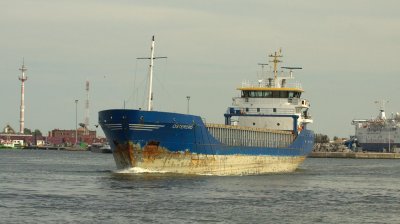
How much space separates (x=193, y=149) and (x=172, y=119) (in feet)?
9.10

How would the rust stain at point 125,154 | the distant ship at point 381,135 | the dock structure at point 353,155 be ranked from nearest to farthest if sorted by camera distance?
the rust stain at point 125,154 → the dock structure at point 353,155 → the distant ship at point 381,135

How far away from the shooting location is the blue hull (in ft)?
166

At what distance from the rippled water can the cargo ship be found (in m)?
1.51

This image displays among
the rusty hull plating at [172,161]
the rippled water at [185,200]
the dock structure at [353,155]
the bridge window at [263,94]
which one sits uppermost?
the bridge window at [263,94]

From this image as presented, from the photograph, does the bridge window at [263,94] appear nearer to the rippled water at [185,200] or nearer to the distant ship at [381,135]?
the rippled water at [185,200]

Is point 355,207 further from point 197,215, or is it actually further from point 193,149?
point 193,149

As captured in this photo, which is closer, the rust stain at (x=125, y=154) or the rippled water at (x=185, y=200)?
the rippled water at (x=185, y=200)

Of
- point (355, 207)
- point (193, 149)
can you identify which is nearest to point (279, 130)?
point (193, 149)

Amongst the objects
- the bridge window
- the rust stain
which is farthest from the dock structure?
the rust stain

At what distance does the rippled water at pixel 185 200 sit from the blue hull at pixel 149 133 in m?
1.41

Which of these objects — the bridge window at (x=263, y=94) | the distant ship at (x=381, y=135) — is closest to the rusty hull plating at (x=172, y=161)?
the bridge window at (x=263, y=94)

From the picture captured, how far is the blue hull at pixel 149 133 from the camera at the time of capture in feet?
166

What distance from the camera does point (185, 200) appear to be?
127ft

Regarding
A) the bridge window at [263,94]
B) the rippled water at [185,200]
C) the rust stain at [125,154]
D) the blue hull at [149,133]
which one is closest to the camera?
the rippled water at [185,200]
